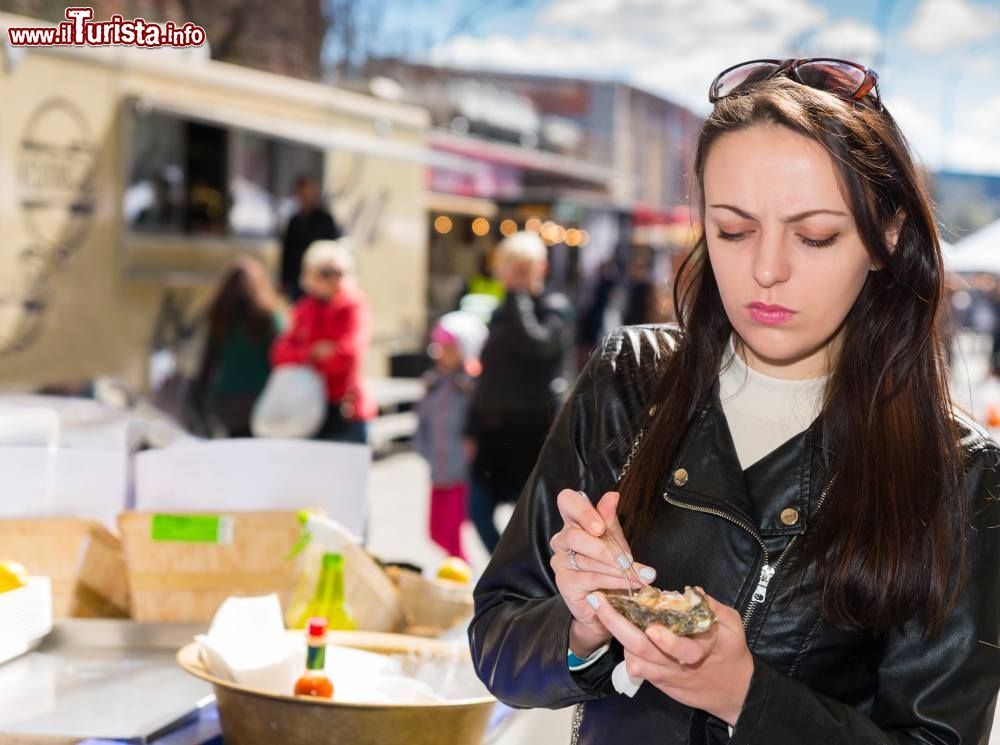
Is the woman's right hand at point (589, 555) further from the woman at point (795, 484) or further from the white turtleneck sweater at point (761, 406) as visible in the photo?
the white turtleneck sweater at point (761, 406)

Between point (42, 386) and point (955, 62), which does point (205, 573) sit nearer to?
point (42, 386)

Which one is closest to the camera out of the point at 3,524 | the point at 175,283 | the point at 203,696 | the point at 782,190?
the point at 782,190

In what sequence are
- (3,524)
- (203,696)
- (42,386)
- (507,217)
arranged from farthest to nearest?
(507,217) < (42,386) < (3,524) < (203,696)

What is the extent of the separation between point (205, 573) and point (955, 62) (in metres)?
7.56

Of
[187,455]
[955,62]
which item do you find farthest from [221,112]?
[187,455]

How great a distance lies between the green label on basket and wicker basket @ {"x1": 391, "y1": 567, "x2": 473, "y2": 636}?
355 mm

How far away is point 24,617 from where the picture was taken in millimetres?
2084

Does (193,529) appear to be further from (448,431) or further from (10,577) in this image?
(448,431)

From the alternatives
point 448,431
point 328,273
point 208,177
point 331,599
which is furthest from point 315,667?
point 208,177

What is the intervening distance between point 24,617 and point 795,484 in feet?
4.58

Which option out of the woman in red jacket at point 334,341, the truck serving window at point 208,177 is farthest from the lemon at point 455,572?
the truck serving window at point 208,177

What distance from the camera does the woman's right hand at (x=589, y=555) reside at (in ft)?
3.73

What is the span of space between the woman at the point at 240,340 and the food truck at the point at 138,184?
34.3 inches

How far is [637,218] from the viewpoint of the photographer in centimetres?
1808
